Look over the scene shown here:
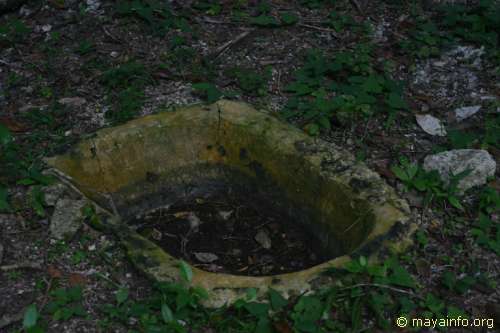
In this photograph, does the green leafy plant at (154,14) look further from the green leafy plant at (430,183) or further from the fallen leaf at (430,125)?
the green leafy plant at (430,183)

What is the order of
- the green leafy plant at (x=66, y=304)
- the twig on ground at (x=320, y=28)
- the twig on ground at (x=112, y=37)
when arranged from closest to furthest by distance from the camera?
the green leafy plant at (x=66, y=304), the twig on ground at (x=112, y=37), the twig on ground at (x=320, y=28)

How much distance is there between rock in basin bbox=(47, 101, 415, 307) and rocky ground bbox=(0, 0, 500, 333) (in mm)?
119

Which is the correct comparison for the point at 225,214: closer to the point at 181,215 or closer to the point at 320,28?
the point at 181,215

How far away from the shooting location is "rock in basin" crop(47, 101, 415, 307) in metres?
2.95

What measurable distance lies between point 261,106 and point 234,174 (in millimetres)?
382

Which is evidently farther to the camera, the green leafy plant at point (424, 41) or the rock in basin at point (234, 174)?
the green leafy plant at point (424, 41)

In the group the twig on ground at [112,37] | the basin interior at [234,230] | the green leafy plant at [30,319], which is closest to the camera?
the green leafy plant at [30,319]

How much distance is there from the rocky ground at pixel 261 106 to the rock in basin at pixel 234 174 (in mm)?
119

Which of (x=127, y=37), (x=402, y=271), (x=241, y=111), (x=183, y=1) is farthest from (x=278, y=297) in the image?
(x=183, y=1)

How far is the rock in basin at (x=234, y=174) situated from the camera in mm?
2949

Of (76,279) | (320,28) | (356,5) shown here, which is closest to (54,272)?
(76,279)

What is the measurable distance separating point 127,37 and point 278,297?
7.65 ft

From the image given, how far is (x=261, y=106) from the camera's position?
3.77 metres

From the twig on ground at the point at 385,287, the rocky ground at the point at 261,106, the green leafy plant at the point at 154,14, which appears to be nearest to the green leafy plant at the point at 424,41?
the rocky ground at the point at 261,106
